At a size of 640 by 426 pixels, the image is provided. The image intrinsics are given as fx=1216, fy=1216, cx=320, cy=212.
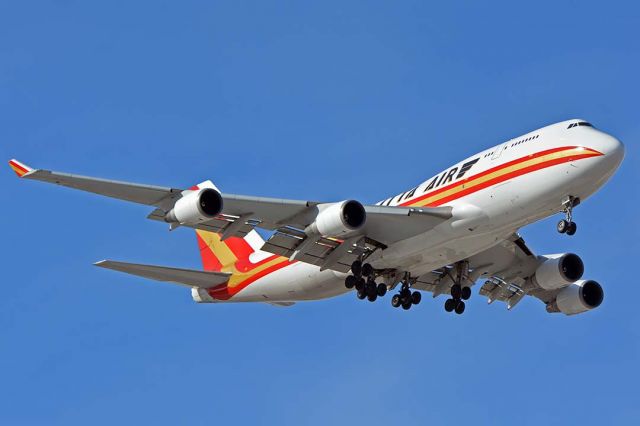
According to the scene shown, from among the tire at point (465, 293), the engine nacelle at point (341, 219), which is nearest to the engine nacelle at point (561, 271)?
the tire at point (465, 293)

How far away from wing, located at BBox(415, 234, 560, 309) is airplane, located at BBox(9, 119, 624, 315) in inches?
2.0

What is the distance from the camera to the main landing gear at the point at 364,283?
4230 centimetres

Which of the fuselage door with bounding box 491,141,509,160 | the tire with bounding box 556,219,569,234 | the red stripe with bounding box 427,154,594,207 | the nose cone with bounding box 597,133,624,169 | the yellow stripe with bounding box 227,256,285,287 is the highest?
the fuselage door with bounding box 491,141,509,160

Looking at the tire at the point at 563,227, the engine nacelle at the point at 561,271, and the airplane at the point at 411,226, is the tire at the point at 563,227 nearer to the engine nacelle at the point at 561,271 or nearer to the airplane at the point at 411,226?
the airplane at the point at 411,226

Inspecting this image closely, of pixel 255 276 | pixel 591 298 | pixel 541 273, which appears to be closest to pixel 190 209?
pixel 255 276

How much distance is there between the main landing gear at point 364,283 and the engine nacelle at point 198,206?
6475mm

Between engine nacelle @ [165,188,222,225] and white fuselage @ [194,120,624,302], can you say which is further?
white fuselage @ [194,120,624,302]

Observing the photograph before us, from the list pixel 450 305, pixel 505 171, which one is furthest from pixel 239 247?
pixel 505 171

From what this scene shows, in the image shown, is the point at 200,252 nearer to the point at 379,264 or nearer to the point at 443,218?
the point at 379,264

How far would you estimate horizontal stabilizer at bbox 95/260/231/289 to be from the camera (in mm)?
41844

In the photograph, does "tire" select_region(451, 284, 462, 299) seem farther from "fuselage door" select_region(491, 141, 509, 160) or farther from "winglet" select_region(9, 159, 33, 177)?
"winglet" select_region(9, 159, 33, 177)

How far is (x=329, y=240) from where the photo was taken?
1658 inches

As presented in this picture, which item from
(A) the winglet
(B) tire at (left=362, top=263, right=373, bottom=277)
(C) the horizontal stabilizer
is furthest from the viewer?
(B) tire at (left=362, top=263, right=373, bottom=277)

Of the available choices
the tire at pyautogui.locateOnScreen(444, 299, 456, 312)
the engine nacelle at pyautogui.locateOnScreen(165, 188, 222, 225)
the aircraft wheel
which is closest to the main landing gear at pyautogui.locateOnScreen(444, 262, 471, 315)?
the tire at pyautogui.locateOnScreen(444, 299, 456, 312)
